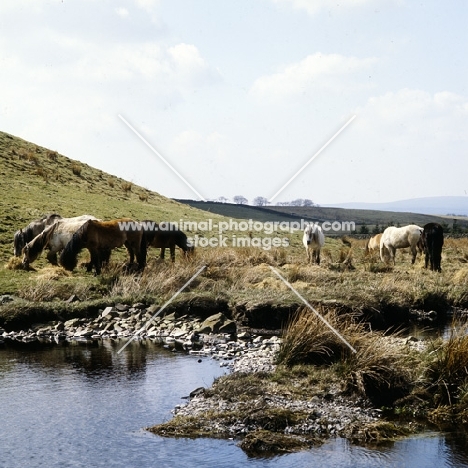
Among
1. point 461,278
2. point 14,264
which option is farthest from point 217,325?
point 461,278

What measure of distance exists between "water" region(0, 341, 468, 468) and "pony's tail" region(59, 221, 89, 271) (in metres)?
6.41

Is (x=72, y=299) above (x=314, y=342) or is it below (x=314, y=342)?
above

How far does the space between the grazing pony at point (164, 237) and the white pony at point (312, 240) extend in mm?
4050

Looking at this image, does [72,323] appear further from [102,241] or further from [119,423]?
[119,423]

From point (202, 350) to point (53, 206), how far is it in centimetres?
1732

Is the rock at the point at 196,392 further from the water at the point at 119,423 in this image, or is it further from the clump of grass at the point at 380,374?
the clump of grass at the point at 380,374

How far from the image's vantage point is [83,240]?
66.7ft

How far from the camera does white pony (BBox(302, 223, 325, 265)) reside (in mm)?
24734

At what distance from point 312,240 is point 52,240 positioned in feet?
29.0

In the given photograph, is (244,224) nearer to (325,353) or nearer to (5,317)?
(5,317)

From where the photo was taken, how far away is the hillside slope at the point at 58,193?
28188 mm

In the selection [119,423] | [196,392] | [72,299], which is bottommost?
[119,423]

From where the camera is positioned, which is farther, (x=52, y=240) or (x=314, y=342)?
(x=52, y=240)

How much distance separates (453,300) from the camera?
65.3 feet
